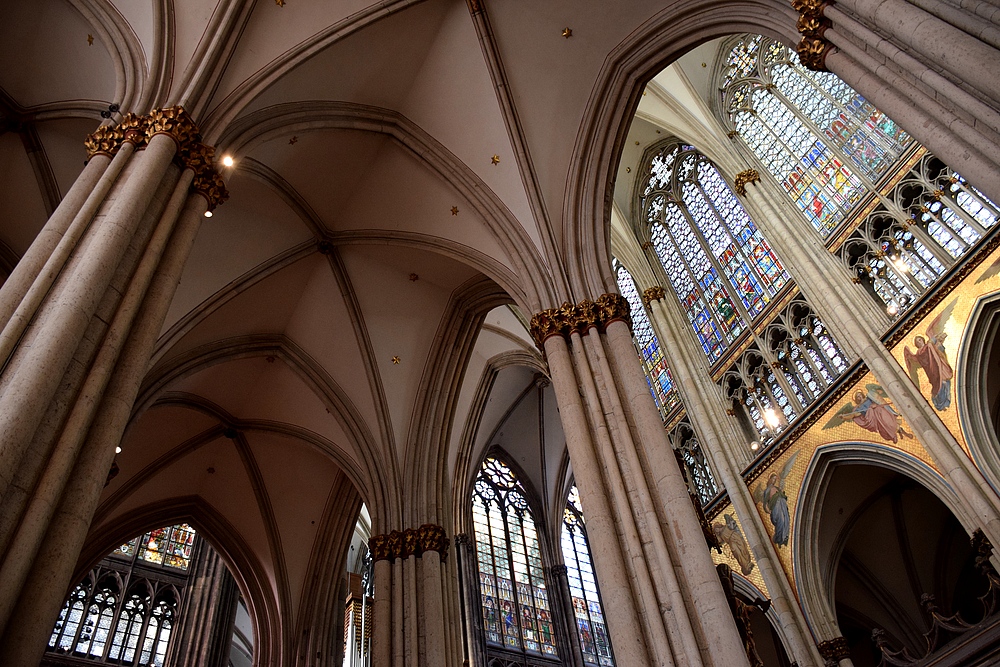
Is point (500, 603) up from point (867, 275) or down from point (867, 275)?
down

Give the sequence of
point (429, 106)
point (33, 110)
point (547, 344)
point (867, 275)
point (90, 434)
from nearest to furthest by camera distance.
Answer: point (90, 434) → point (547, 344) → point (33, 110) → point (429, 106) → point (867, 275)

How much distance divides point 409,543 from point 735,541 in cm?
547

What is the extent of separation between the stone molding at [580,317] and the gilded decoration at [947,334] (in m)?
4.23

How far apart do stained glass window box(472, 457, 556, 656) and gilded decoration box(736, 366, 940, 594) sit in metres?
4.74

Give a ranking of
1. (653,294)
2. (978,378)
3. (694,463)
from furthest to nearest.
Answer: (653,294)
(694,463)
(978,378)

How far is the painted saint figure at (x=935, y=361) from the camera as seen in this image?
9.53m

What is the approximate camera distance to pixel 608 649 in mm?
15867

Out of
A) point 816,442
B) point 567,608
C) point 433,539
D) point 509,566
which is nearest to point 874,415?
point 816,442

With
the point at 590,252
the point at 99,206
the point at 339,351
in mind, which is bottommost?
the point at 99,206

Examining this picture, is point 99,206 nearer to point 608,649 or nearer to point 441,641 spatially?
point 441,641

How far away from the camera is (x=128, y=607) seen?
50.8 feet

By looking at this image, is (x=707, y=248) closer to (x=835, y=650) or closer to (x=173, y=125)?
(x=835, y=650)

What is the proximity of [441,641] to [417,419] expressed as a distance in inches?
148

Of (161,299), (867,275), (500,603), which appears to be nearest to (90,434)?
(161,299)
